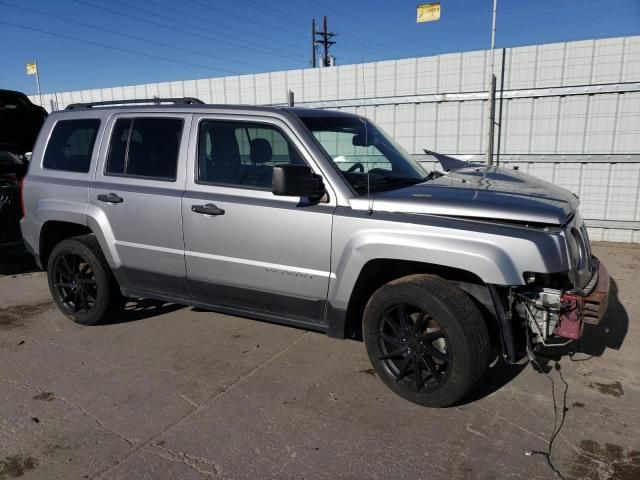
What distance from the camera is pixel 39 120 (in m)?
7.19

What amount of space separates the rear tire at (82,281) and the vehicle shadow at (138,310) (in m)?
0.21

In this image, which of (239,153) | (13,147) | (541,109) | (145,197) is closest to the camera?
(239,153)

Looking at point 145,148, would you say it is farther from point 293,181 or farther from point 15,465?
point 15,465

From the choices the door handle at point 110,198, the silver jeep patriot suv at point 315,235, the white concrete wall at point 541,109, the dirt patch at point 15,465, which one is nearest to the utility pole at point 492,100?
the white concrete wall at point 541,109

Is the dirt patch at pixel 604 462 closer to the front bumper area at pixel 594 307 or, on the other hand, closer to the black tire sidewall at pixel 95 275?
the front bumper area at pixel 594 307

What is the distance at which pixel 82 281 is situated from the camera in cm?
466

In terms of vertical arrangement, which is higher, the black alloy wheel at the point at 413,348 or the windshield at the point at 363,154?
the windshield at the point at 363,154

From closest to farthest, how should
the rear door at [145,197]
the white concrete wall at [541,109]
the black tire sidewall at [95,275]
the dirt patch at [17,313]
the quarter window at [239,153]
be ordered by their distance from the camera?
the quarter window at [239,153]
the rear door at [145,197]
the black tire sidewall at [95,275]
the dirt patch at [17,313]
the white concrete wall at [541,109]

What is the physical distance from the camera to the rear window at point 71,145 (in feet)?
Answer: 14.8

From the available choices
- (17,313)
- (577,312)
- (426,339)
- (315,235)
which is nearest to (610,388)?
(577,312)

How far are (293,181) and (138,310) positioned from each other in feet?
9.36

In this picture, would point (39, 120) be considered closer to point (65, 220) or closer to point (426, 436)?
point (65, 220)

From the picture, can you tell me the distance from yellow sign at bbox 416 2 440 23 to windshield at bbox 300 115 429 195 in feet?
16.8

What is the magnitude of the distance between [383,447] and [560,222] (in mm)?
1642
